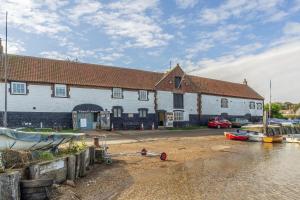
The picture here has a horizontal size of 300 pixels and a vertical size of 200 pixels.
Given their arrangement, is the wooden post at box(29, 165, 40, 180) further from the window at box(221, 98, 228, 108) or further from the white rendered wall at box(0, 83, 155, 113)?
the window at box(221, 98, 228, 108)

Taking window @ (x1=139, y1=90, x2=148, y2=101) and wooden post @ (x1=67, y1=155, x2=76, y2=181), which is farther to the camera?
window @ (x1=139, y1=90, x2=148, y2=101)

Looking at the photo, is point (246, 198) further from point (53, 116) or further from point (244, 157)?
point (53, 116)

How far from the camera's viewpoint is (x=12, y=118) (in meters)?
37.4

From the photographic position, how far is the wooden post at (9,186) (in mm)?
11438

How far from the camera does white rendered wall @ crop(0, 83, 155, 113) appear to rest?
37875mm

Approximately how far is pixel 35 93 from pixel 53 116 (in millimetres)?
3443

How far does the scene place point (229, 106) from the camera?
205 ft

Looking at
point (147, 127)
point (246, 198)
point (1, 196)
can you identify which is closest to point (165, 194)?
point (246, 198)

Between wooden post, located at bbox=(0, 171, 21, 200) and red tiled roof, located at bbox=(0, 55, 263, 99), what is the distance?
91.9 feet

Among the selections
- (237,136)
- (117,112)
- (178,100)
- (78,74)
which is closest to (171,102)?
(178,100)

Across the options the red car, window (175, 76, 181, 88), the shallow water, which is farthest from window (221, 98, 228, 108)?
the shallow water

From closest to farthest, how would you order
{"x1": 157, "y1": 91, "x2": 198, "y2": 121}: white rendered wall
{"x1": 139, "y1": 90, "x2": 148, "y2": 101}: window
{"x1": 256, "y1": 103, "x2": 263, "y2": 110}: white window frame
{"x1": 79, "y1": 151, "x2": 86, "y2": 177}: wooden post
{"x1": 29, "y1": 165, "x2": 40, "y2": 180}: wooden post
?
{"x1": 29, "y1": 165, "x2": 40, "y2": 180}: wooden post
{"x1": 79, "y1": 151, "x2": 86, "y2": 177}: wooden post
{"x1": 139, "y1": 90, "x2": 148, "y2": 101}: window
{"x1": 157, "y1": 91, "x2": 198, "y2": 121}: white rendered wall
{"x1": 256, "y1": 103, "x2": 263, "y2": 110}: white window frame

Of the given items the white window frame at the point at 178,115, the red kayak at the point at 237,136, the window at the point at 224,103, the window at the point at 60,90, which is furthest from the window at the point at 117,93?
the window at the point at 224,103

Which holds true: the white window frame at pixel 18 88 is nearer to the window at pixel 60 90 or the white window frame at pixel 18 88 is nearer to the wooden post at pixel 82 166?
the window at pixel 60 90
